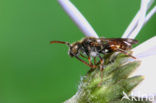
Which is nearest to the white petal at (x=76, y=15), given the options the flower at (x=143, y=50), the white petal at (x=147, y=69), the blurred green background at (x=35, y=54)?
the flower at (x=143, y=50)

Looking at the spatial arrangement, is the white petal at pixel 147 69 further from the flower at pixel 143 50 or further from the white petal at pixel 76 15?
the white petal at pixel 76 15

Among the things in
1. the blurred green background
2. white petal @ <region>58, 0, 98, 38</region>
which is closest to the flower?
white petal @ <region>58, 0, 98, 38</region>

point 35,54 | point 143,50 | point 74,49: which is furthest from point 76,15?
point 35,54

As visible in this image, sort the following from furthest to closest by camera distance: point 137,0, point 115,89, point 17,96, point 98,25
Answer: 1. point 137,0
2. point 98,25
3. point 17,96
4. point 115,89

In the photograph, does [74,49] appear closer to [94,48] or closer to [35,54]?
[94,48]

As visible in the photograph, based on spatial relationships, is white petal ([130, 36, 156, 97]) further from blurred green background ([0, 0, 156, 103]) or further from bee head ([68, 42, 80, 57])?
blurred green background ([0, 0, 156, 103])

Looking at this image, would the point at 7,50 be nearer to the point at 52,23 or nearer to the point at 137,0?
the point at 52,23

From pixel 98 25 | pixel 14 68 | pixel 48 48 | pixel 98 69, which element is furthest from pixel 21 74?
pixel 98 69

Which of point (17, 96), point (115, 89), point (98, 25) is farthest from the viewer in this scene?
point (98, 25)
